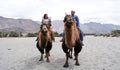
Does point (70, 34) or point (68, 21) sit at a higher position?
point (68, 21)

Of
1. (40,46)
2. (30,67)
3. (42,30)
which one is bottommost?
(30,67)

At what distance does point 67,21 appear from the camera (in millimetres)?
9914

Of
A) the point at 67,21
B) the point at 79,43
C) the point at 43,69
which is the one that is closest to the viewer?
the point at 67,21

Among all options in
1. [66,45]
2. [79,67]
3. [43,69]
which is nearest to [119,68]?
[79,67]

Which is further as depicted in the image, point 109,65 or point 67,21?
point 109,65

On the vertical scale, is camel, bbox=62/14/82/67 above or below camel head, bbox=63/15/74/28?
below

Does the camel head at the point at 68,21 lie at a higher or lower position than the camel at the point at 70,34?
higher

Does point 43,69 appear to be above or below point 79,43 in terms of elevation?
below

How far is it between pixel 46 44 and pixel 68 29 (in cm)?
234

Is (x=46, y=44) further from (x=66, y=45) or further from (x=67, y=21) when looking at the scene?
(x=67, y=21)

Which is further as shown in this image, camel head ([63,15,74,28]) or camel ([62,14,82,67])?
camel ([62,14,82,67])

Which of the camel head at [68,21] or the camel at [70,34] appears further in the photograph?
the camel at [70,34]

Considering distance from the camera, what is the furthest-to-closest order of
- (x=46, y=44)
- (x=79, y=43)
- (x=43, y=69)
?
(x=46, y=44) → (x=79, y=43) → (x=43, y=69)

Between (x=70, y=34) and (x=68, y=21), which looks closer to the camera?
(x=68, y=21)
